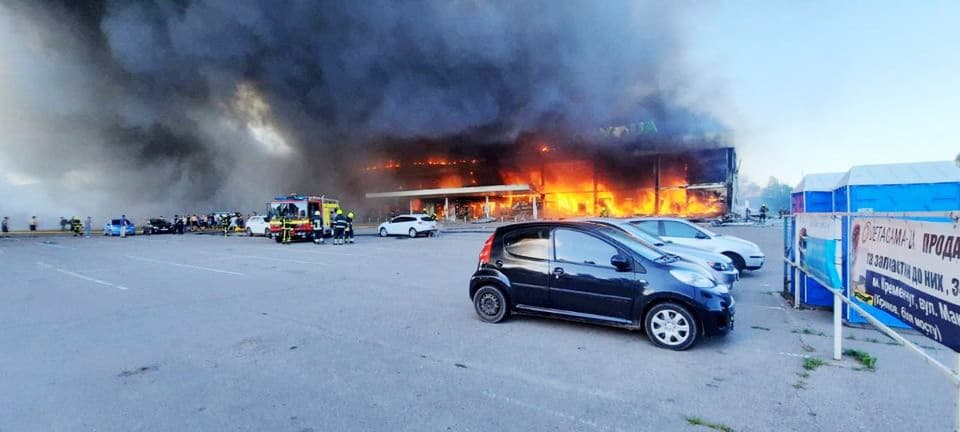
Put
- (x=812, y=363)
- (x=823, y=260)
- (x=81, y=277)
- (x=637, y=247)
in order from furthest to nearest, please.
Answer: (x=81, y=277), (x=823, y=260), (x=637, y=247), (x=812, y=363)

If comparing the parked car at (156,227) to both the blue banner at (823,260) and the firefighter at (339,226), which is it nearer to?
the firefighter at (339,226)

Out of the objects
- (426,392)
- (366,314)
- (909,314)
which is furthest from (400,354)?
(909,314)

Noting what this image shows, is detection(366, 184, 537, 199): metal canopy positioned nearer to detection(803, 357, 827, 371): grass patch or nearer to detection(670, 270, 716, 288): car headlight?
detection(670, 270, 716, 288): car headlight

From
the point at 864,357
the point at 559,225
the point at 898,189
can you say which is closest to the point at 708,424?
the point at 864,357

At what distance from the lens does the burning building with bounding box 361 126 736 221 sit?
161ft

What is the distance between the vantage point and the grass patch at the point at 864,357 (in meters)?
4.09

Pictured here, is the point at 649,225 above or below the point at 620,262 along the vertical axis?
above

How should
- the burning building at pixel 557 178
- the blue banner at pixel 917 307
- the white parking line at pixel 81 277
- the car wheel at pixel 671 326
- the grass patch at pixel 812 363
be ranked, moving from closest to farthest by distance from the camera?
the blue banner at pixel 917 307 → the grass patch at pixel 812 363 → the car wheel at pixel 671 326 → the white parking line at pixel 81 277 → the burning building at pixel 557 178

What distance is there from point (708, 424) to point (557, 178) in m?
56.9

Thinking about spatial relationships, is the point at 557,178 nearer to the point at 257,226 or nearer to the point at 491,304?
the point at 257,226

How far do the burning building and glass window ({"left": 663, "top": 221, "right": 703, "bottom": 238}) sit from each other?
3479 centimetres

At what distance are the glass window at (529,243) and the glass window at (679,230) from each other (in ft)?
17.2

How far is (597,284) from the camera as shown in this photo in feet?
16.3

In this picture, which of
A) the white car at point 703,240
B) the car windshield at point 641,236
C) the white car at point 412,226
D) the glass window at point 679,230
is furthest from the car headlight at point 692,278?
the white car at point 412,226
